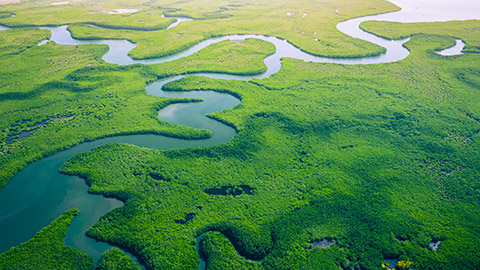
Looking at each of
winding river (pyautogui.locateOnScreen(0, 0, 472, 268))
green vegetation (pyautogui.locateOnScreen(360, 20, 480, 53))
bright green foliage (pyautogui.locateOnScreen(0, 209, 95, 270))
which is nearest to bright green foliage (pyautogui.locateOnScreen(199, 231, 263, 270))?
winding river (pyautogui.locateOnScreen(0, 0, 472, 268))

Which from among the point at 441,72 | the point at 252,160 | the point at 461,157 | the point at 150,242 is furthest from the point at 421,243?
the point at 441,72

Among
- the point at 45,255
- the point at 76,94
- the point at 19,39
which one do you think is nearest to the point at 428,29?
the point at 76,94

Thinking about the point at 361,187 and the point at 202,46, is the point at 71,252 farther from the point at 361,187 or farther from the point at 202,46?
the point at 202,46

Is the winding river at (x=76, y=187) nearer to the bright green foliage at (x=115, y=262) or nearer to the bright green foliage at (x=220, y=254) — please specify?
the bright green foliage at (x=115, y=262)

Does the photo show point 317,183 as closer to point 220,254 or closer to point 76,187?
point 220,254

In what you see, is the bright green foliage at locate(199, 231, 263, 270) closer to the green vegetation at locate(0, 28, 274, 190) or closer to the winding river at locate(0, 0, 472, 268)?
the winding river at locate(0, 0, 472, 268)

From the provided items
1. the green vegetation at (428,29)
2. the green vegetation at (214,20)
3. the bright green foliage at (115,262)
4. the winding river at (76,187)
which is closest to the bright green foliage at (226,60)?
the winding river at (76,187)
